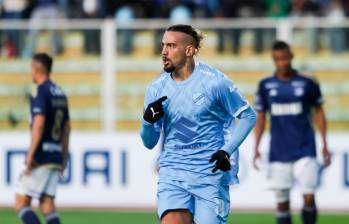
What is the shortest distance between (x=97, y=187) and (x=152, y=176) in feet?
2.89

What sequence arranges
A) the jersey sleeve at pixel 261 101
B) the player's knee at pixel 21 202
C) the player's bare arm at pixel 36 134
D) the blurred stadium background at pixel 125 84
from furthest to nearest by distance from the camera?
the blurred stadium background at pixel 125 84
the jersey sleeve at pixel 261 101
the player's knee at pixel 21 202
the player's bare arm at pixel 36 134

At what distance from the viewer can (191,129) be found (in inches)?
374

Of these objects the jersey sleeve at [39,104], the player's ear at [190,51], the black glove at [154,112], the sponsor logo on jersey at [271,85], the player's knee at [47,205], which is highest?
the player's ear at [190,51]

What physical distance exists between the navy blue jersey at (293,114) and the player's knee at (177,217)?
4700 mm

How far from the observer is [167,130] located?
959 cm

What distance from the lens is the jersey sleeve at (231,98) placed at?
9.47 metres

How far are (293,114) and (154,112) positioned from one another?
16.2 feet

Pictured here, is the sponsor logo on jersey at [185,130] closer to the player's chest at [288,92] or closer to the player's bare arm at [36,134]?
the player's bare arm at [36,134]

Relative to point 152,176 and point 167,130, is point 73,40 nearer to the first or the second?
point 152,176

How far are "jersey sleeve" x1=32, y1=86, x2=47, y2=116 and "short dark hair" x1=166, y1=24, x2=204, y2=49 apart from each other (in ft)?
12.0

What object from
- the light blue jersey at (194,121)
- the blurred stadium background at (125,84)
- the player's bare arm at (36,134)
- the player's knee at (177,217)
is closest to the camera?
the player's knee at (177,217)

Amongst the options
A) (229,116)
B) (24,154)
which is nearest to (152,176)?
(24,154)

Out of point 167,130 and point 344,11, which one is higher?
point 344,11

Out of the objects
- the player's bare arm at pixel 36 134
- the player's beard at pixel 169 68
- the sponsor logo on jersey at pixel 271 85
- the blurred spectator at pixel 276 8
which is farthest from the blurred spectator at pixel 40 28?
the player's beard at pixel 169 68
